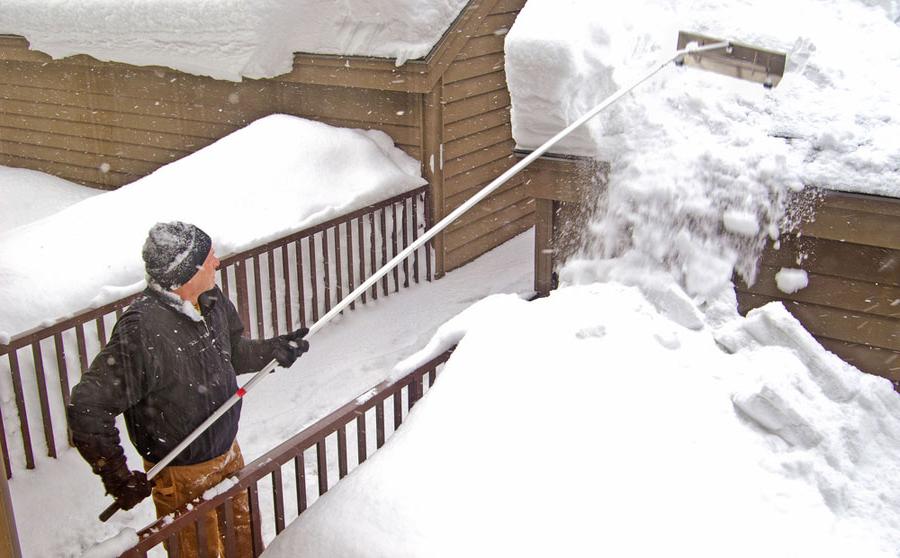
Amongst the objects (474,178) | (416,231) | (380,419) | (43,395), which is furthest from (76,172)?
(380,419)

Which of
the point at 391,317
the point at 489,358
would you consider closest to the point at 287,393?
the point at 391,317

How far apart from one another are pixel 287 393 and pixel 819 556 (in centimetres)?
379

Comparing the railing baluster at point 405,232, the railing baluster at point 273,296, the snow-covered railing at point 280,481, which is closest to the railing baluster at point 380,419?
the snow-covered railing at point 280,481

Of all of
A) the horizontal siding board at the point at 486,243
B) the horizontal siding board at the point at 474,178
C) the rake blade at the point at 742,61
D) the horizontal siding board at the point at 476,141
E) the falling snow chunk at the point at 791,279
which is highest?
the rake blade at the point at 742,61

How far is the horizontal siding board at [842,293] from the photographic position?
4285 mm

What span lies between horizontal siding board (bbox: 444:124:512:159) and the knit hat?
4787 millimetres

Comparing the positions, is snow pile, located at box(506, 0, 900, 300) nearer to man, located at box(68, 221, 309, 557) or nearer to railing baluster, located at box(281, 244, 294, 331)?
railing baluster, located at box(281, 244, 294, 331)

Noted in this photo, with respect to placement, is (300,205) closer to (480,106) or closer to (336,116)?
(336,116)

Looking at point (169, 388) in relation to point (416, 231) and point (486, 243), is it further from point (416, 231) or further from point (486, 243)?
point (486, 243)

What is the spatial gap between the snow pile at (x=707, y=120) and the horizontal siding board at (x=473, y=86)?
2.38m

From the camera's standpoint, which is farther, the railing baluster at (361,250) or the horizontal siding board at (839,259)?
the railing baluster at (361,250)

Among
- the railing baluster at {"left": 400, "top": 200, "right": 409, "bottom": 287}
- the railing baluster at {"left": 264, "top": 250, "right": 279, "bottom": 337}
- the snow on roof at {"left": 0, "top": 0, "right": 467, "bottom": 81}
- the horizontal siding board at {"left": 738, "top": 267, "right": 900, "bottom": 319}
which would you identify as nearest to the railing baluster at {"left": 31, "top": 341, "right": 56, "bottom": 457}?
the railing baluster at {"left": 264, "top": 250, "right": 279, "bottom": 337}

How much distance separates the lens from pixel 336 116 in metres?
8.05

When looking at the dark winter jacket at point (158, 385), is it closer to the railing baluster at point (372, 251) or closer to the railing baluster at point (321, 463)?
the railing baluster at point (321, 463)
